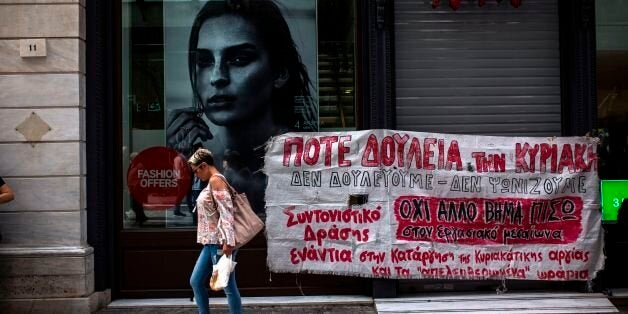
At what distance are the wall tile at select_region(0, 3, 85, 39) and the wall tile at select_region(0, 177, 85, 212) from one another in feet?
5.00

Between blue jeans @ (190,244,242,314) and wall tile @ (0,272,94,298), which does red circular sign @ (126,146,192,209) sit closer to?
wall tile @ (0,272,94,298)

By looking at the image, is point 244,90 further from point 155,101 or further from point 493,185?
point 493,185

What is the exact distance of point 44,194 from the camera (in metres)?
7.09

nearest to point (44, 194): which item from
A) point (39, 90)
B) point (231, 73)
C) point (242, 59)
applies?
point (39, 90)

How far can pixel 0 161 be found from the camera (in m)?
7.08

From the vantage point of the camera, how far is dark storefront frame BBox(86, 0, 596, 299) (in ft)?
24.4

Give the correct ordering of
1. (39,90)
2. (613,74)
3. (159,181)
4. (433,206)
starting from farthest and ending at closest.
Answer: (613,74) → (159,181) → (433,206) → (39,90)

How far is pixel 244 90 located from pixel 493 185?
3016 millimetres

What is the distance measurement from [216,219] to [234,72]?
2418 mm

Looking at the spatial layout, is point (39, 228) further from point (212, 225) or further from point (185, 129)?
point (212, 225)

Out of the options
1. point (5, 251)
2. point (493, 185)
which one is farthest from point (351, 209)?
point (5, 251)

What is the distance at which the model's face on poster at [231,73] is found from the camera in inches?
309

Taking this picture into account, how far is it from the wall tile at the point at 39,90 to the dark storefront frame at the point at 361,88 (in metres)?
0.28

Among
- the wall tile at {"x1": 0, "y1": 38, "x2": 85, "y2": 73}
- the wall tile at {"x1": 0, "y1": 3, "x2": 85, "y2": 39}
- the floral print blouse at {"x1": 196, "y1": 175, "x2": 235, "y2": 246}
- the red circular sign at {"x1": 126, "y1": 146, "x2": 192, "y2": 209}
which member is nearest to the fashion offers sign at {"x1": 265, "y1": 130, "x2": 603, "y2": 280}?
the red circular sign at {"x1": 126, "y1": 146, "x2": 192, "y2": 209}
